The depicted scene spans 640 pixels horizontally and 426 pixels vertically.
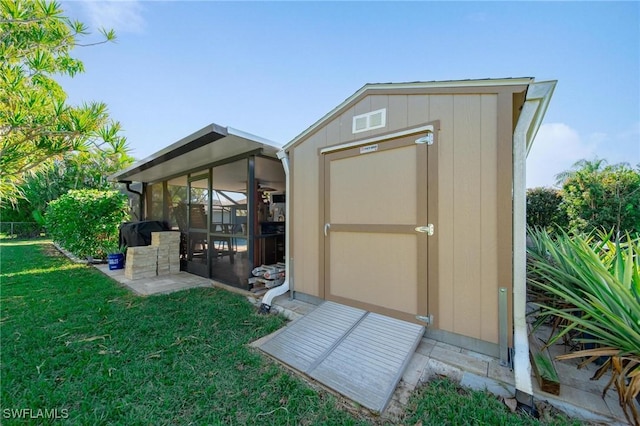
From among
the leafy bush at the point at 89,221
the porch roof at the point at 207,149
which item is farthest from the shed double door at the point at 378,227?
the leafy bush at the point at 89,221

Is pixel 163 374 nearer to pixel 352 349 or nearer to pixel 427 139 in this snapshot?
pixel 352 349

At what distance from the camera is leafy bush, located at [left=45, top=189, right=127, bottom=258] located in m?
6.41

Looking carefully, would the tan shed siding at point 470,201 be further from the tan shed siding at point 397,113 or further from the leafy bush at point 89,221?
the leafy bush at point 89,221

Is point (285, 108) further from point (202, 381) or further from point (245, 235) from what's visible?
point (202, 381)

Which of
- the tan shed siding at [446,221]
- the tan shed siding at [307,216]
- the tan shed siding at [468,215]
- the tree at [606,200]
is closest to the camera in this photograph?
the tan shed siding at [468,215]

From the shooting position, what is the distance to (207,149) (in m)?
3.94

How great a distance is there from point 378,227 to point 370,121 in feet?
3.95

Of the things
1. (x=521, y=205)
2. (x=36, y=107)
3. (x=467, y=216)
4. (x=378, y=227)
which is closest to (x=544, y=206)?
(x=521, y=205)

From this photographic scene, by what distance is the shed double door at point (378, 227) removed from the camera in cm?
236

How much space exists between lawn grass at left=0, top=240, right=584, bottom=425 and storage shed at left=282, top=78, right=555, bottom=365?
69cm

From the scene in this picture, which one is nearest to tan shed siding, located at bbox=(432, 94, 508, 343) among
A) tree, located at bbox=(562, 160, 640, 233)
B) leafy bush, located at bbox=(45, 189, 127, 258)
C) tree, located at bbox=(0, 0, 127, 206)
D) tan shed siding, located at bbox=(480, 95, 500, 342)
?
tan shed siding, located at bbox=(480, 95, 500, 342)

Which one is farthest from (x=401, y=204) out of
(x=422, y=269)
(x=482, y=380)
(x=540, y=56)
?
(x=540, y=56)

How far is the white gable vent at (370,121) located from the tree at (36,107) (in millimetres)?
4398

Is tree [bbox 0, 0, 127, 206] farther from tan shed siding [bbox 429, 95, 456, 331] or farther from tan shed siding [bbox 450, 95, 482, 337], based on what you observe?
tan shed siding [bbox 450, 95, 482, 337]
